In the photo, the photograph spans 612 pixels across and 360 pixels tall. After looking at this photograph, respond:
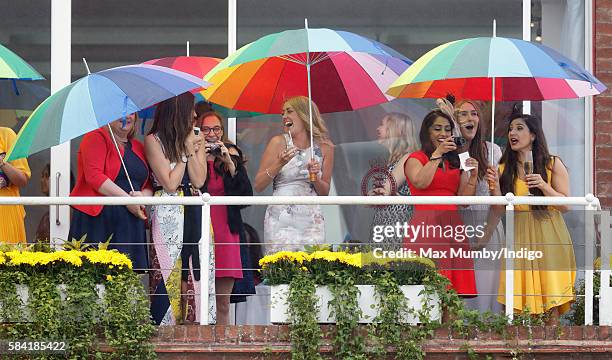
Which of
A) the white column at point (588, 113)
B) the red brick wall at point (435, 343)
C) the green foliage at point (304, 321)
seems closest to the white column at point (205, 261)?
the red brick wall at point (435, 343)

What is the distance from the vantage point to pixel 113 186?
31.9 ft

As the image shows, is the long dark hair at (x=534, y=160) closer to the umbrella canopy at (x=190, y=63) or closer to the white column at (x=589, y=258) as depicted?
the white column at (x=589, y=258)

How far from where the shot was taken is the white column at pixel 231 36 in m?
11.8

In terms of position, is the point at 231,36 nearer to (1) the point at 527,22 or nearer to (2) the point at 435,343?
(1) the point at 527,22

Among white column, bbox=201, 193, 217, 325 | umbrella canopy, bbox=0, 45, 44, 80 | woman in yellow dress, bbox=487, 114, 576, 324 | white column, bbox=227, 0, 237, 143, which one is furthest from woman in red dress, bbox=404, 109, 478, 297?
umbrella canopy, bbox=0, 45, 44, 80

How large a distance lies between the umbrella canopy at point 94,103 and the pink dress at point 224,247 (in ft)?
3.13

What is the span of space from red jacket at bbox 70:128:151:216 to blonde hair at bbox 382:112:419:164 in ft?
8.30

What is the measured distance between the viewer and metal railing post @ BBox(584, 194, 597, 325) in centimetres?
928

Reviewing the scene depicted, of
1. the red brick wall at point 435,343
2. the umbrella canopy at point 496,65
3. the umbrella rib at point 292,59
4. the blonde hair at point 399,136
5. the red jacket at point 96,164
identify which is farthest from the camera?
the blonde hair at point 399,136

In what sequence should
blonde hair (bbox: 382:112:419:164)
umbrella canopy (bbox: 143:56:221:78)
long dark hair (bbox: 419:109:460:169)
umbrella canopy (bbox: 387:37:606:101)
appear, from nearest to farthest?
umbrella canopy (bbox: 387:37:606:101) < long dark hair (bbox: 419:109:460:169) < umbrella canopy (bbox: 143:56:221:78) < blonde hair (bbox: 382:112:419:164)

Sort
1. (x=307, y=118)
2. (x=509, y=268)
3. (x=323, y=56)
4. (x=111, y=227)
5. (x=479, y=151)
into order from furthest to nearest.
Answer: (x=323, y=56) < (x=479, y=151) < (x=307, y=118) < (x=111, y=227) < (x=509, y=268)

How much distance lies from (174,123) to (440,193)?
201 centimetres

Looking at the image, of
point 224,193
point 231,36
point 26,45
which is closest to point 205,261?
point 224,193

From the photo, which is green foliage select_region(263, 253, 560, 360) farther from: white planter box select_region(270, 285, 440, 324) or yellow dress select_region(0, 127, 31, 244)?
yellow dress select_region(0, 127, 31, 244)
